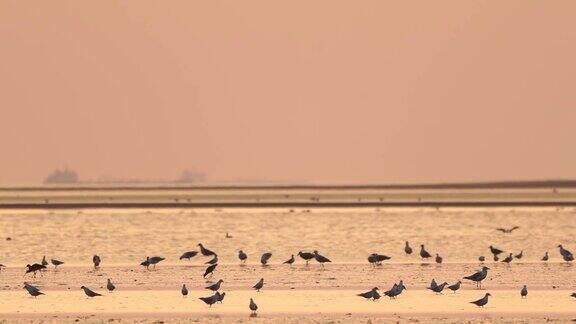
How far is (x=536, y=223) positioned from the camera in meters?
72.5

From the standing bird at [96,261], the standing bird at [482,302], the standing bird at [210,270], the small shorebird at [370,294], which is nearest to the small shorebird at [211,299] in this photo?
the small shorebird at [370,294]

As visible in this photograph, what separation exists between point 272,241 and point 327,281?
795 inches

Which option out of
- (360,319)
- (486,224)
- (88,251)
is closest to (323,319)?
(360,319)

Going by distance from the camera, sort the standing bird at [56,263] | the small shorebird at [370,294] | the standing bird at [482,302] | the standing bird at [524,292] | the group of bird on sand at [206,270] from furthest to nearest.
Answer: the standing bird at [56,263]
the standing bird at [524,292]
the small shorebird at [370,294]
the group of bird on sand at [206,270]
the standing bird at [482,302]

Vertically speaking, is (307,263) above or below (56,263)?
above

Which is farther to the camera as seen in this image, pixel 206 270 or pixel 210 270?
pixel 210 270

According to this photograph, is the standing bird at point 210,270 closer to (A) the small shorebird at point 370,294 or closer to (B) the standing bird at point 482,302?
(A) the small shorebird at point 370,294

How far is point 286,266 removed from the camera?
1767 inches

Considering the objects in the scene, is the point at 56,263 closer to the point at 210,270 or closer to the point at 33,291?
the point at 210,270

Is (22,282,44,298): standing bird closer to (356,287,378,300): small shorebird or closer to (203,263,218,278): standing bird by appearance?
(203,263,218,278): standing bird

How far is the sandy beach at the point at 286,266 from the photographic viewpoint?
31156 millimetres

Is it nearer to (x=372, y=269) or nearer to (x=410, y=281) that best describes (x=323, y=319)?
(x=410, y=281)

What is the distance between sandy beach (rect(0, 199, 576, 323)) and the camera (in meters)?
31.2

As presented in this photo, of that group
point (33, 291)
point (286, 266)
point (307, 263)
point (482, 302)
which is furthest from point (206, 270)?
point (482, 302)
